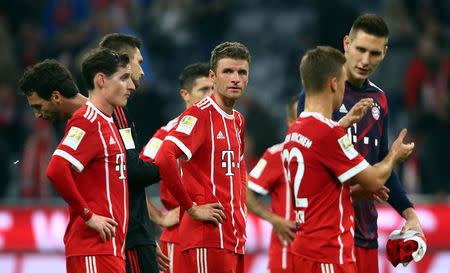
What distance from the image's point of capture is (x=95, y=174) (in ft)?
14.5

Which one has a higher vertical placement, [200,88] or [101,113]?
[200,88]

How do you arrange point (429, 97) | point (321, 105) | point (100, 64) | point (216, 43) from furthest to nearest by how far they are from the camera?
point (216, 43) → point (429, 97) → point (100, 64) → point (321, 105)

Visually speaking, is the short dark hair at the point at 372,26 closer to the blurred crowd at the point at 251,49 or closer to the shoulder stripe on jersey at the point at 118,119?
the shoulder stripe on jersey at the point at 118,119

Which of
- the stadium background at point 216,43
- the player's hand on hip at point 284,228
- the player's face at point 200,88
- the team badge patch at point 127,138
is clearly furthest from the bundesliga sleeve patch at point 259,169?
the stadium background at point 216,43

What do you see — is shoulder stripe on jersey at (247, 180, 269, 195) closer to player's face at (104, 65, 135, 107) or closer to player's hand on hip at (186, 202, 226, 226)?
player's hand on hip at (186, 202, 226, 226)

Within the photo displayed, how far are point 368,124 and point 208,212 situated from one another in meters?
1.32

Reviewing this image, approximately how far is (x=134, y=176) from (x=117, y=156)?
0.40 meters

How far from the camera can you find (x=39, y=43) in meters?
12.2

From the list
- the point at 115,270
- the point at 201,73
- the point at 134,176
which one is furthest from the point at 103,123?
the point at 201,73

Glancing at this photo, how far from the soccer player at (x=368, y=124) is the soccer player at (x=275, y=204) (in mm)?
1310

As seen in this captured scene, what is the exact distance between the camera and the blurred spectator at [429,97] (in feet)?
34.8

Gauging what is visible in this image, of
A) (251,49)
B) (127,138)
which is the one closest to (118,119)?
(127,138)

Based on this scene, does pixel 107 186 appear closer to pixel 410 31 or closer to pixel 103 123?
pixel 103 123

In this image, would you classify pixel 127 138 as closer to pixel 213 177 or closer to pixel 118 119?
pixel 118 119
